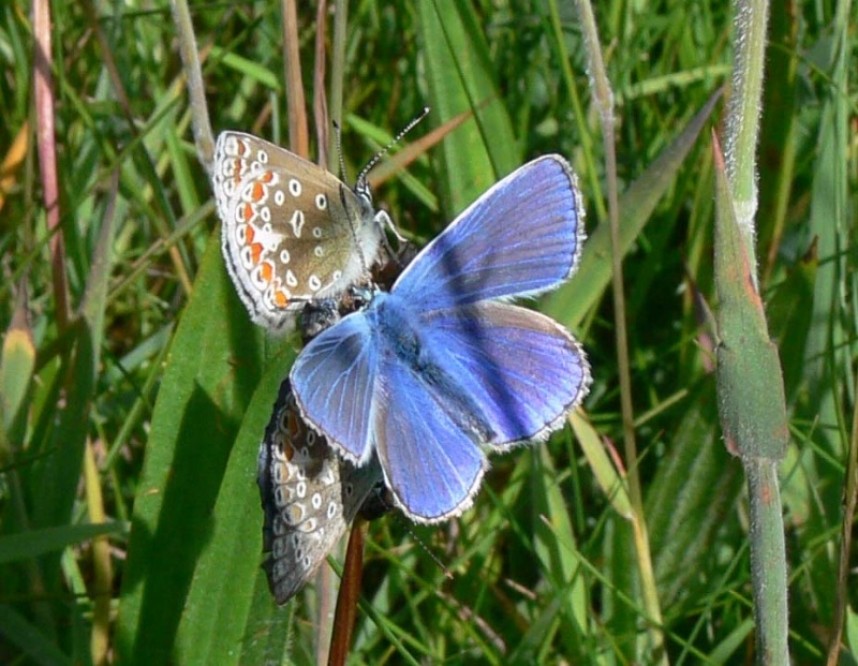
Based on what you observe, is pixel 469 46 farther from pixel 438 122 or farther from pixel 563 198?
pixel 563 198

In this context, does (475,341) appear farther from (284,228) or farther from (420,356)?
(284,228)

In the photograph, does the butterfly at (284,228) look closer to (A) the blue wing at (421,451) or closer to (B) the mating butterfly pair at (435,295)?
(B) the mating butterfly pair at (435,295)

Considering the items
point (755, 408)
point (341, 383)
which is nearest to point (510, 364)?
point (341, 383)

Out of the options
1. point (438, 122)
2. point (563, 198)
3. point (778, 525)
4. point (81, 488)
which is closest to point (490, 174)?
point (438, 122)

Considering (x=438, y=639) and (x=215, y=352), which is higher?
(x=215, y=352)

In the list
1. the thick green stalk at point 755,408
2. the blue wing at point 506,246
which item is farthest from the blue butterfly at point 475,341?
the thick green stalk at point 755,408

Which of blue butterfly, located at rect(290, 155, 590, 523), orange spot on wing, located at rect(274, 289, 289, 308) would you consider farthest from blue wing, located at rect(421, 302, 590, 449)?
orange spot on wing, located at rect(274, 289, 289, 308)

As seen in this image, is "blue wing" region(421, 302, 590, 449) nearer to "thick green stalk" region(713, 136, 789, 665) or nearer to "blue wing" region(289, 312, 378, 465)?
"blue wing" region(289, 312, 378, 465)
